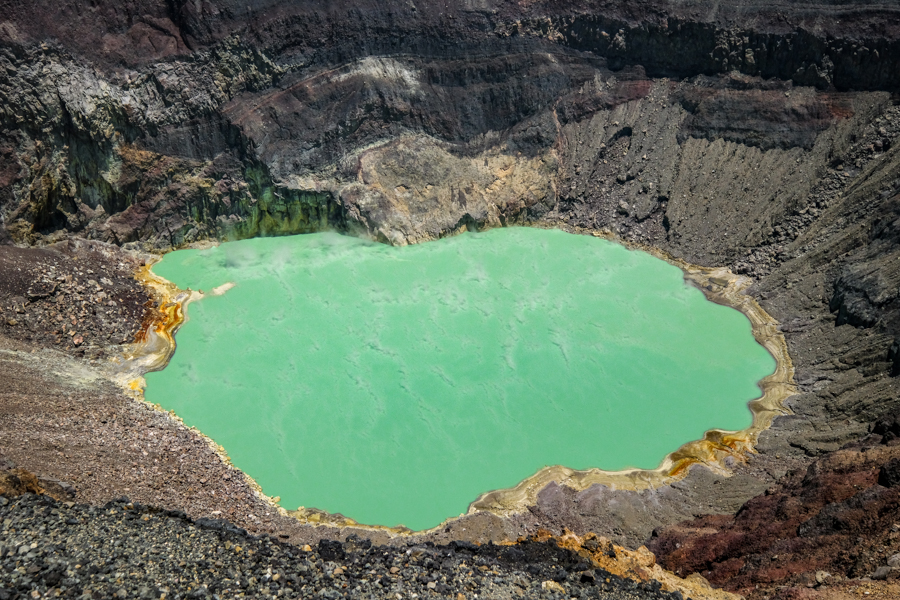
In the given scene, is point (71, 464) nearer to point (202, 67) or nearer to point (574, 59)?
point (202, 67)

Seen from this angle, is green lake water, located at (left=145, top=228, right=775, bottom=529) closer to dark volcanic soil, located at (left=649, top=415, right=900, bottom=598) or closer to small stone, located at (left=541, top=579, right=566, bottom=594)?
dark volcanic soil, located at (left=649, top=415, right=900, bottom=598)

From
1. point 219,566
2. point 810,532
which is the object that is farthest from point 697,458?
point 219,566

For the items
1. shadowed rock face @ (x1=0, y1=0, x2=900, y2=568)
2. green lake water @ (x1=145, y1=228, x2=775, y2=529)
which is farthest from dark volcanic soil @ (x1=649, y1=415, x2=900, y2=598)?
shadowed rock face @ (x1=0, y1=0, x2=900, y2=568)

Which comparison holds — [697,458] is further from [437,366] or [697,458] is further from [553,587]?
[553,587]

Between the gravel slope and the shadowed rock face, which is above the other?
the shadowed rock face

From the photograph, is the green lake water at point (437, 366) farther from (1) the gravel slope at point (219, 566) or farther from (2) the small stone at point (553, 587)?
(2) the small stone at point (553, 587)

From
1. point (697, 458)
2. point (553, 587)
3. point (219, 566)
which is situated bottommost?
point (219, 566)
